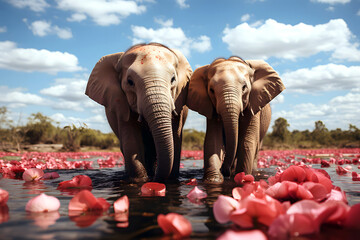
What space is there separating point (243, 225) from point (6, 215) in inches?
68.2

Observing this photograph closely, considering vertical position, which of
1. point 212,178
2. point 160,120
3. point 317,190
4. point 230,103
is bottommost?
point 212,178

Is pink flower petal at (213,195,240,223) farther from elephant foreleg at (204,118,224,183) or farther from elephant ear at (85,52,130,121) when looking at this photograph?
elephant ear at (85,52,130,121)

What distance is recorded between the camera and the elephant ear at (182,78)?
5221mm

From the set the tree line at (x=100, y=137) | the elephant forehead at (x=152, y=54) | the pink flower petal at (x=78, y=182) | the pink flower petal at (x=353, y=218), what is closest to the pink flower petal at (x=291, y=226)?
the pink flower petal at (x=353, y=218)

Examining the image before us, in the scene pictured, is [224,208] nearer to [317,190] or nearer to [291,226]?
[291,226]

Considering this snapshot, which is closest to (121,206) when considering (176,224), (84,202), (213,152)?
(84,202)

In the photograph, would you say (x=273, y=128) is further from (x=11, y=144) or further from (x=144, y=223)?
(x=144, y=223)

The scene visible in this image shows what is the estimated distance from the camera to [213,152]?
206 inches

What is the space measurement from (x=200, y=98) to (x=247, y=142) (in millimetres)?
1193

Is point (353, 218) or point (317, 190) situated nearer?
point (353, 218)

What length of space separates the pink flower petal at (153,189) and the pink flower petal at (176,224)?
1.61 metres

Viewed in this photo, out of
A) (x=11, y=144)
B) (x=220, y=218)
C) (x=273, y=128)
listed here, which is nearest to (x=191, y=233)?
(x=220, y=218)

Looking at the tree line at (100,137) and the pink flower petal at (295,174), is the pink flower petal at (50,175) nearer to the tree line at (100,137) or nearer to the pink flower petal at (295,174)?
the pink flower petal at (295,174)

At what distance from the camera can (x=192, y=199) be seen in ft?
10.00
